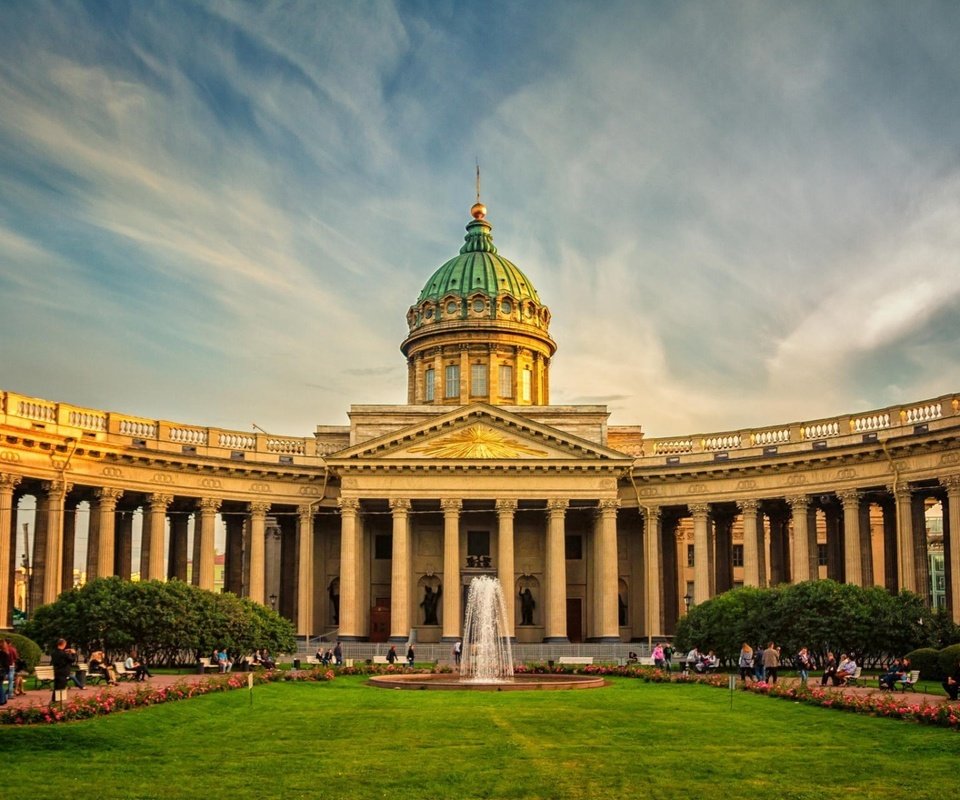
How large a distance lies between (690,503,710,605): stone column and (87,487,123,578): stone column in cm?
3168

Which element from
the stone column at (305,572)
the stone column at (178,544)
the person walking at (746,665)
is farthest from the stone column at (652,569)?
the stone column at (178,544)

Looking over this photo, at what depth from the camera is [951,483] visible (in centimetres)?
5431

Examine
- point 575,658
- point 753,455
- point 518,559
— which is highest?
point 753,455

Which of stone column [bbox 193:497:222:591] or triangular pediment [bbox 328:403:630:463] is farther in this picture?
triangular pediment [bbox 328:403:630:463]

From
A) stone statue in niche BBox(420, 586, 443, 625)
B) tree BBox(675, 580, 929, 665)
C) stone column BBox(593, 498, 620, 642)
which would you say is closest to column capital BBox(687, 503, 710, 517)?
stone column BBox(593, 498, 620, 642)

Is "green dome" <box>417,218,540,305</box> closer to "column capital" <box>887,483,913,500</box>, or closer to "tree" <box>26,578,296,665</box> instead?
"column capital" <box>887,483,913,500</box>

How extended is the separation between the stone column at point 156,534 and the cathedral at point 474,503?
0.12 metres

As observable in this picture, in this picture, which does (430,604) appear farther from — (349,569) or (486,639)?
(486,639)

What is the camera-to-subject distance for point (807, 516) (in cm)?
6384

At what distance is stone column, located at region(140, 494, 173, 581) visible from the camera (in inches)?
2434

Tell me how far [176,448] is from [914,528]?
125 ft

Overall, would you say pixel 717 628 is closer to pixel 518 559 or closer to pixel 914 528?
pixel 914 528

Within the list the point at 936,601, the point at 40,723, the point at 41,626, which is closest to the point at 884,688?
the point at 40,723

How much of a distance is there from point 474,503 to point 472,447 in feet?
13.1
